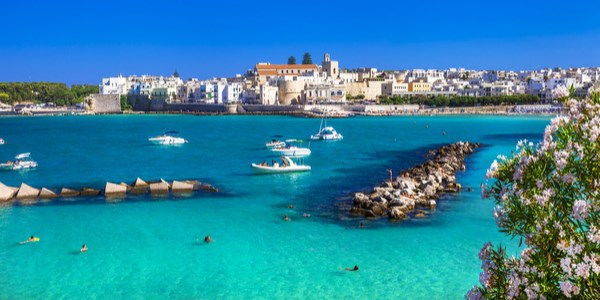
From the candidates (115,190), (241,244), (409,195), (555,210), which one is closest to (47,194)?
(115,190)

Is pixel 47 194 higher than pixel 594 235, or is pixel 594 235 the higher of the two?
pixel 594 235

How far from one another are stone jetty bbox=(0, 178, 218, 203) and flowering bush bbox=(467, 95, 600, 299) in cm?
2220

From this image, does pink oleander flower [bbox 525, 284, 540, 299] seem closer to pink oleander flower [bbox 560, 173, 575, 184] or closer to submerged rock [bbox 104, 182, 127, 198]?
pink oleander flower [bbox 560, 173, 575, 184]

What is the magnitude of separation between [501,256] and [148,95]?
129190 mm

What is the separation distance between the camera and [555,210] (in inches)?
208

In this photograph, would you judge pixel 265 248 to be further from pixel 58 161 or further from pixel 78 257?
pixel 58 161

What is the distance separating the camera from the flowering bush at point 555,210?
4.80 m

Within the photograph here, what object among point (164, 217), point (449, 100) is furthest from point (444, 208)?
point (449, 100)

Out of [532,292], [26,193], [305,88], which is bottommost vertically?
[26,193]

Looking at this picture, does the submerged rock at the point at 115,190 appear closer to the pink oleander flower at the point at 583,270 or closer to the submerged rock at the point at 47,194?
the submerged rock at the point at 47,194

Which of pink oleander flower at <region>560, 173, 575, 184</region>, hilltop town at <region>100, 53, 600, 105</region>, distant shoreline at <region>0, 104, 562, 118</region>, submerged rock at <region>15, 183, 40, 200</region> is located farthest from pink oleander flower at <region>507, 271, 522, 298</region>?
hilltop town at <region>100, 53, 600, 105</region>

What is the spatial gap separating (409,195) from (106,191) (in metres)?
13.8

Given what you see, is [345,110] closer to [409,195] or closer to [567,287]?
[409,195]

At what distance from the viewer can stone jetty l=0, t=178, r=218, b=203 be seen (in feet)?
83.5
